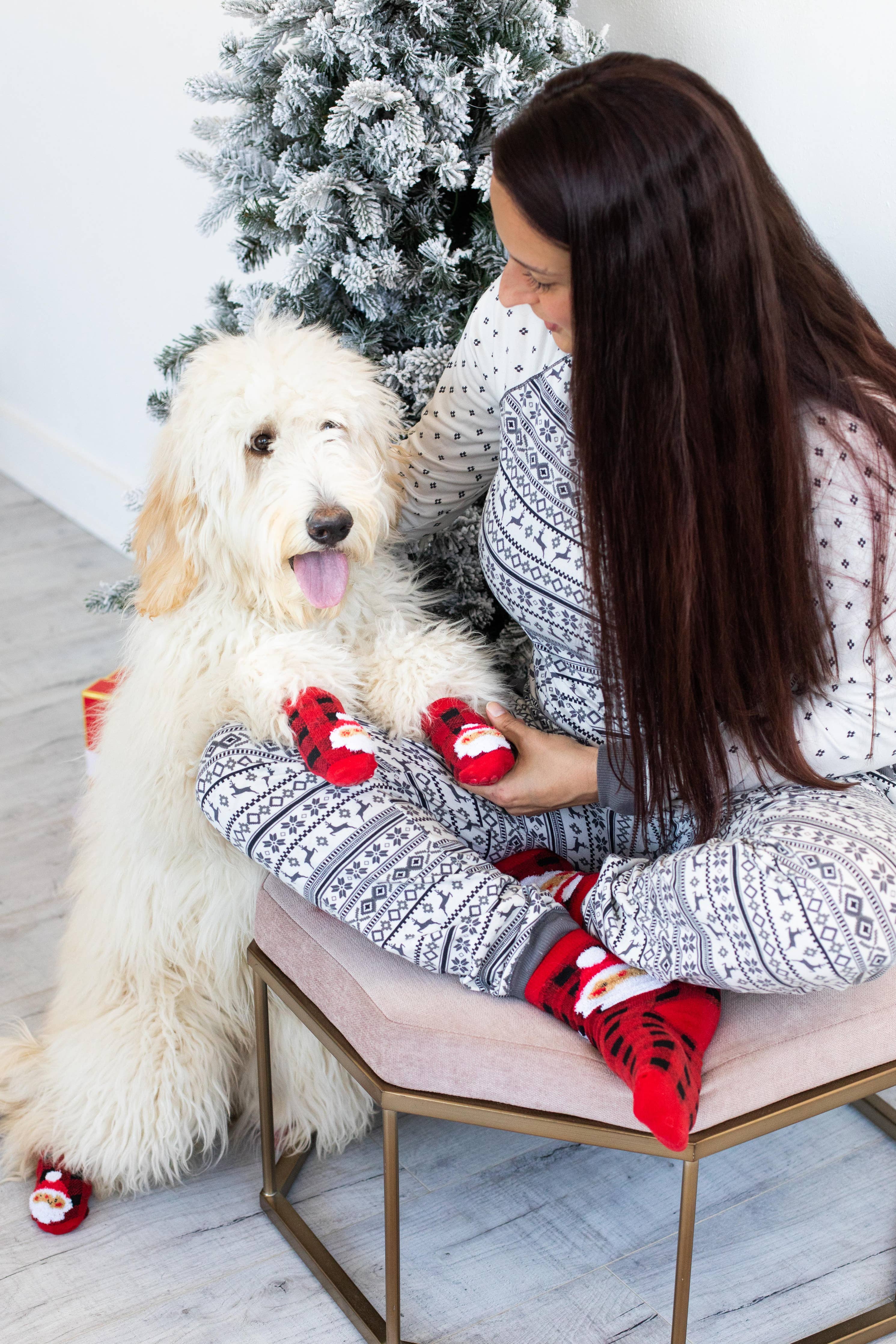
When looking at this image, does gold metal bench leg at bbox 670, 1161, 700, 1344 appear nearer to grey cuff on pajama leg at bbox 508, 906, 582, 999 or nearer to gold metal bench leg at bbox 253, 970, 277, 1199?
grey cuff on pajama leg at bbox 508, 906, 582, 999

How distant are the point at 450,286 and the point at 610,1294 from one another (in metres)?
1.26

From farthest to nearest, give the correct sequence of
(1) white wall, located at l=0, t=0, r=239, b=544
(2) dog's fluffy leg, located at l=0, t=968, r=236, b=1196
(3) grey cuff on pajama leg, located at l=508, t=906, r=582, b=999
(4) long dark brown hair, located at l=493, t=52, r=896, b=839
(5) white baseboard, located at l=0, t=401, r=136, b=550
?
(5) white baseboard, located at l=0, t=401, r=136, b=550, (1) white wall, located at l=0, t=0, r=239, b=544, (2) dog's fluffy leg, located at l=0, t=968, r=236, b=1196, (3) grey cuff on pajama leg, located at l=508, t=906, r=582, b=999, (4) long dark brown hair, located at l=493, t=52, r=896, b=839

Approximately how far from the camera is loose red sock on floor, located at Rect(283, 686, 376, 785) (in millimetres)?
1262

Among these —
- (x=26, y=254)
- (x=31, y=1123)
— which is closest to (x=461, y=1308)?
(x=31, y=1123)

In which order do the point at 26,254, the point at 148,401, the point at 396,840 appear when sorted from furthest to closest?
the point at 26,254
the point at 148,401
the point at 396,840

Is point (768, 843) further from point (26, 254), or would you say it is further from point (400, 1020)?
point (26, 254)

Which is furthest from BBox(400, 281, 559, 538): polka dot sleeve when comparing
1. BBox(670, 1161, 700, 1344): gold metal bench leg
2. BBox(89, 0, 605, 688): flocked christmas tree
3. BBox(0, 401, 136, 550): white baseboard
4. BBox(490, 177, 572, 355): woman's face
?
BBox(0, 401, 136, 550): white baseboard

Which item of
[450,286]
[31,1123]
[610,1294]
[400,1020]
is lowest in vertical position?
[31,1123]

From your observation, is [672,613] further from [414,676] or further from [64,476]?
[64,476]

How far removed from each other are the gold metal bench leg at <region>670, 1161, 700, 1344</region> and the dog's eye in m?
0.81

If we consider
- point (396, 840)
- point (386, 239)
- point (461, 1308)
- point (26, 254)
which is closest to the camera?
point (396, 840)

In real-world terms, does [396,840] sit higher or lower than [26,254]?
higher

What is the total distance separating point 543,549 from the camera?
133 cm

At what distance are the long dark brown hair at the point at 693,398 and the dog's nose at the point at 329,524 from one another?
26 cm
